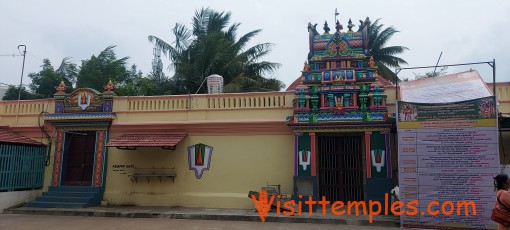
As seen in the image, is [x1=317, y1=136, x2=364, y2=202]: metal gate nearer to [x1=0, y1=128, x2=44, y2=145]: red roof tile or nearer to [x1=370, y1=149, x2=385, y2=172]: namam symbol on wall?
[x1=370, y1=149, x2=385, y2=172]: namam symbol on wall

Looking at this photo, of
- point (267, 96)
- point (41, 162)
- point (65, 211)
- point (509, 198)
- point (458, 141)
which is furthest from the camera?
point (41, 162)

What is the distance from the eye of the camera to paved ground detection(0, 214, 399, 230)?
7.72 m

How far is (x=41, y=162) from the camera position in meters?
11.1

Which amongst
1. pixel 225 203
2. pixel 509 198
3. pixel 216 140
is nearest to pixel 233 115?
pixel 216 140

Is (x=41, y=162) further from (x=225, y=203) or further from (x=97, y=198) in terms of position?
(x=225, y=203)

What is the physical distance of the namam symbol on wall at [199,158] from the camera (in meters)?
10.2

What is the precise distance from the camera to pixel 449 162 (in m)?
7.41

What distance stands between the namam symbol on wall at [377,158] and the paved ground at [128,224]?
6.13 feet

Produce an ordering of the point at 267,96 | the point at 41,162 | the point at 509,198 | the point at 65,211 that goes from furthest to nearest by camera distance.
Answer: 1. the point at 41,162
2. the point at 267,96
3. the point at 65,211
4. the point at 509,198

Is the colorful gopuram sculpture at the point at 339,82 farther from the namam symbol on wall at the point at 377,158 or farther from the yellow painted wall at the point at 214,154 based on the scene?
the namam symbol on wall at the point at 377,158

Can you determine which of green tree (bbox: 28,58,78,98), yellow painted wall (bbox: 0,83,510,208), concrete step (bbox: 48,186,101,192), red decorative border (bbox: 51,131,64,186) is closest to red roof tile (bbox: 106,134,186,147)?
yellow painted wall (bbox: 0,83,510,208)

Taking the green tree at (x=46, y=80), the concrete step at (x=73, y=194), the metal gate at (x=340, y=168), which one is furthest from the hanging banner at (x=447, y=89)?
the green tree at (x=46, y=80)

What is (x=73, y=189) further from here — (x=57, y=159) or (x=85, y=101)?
(x=85, y=101)

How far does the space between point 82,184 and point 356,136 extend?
779 cm
